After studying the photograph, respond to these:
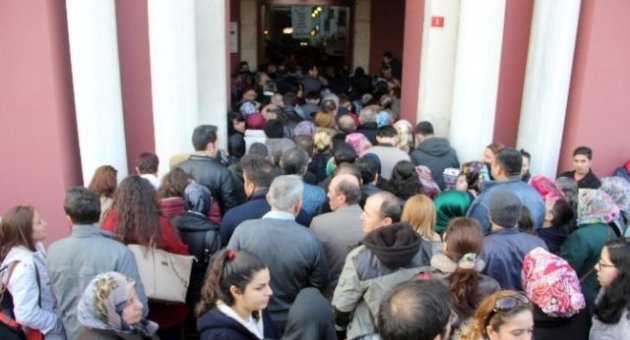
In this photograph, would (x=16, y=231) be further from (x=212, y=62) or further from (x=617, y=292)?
(x=212, y=62)

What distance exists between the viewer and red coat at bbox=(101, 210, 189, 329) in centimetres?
334

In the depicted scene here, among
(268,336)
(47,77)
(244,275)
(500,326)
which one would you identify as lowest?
(268,336)

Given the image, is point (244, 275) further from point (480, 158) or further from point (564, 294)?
point (480, 158)

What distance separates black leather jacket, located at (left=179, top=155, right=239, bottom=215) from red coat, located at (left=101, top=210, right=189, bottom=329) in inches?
40.5

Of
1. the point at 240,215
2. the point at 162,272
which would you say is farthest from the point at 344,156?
the point at 162,272

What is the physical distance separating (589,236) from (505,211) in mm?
757

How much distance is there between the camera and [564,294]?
2.64 metres

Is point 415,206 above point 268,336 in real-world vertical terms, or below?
above

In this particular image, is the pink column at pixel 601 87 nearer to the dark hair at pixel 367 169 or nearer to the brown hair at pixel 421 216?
the dark hair at pixel 367 169

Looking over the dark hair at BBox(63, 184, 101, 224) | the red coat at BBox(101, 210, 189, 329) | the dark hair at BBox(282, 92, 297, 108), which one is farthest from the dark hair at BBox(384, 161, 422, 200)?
the dark hair at BBox(282, 92, 297, 108)

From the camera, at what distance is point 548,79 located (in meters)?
5.84

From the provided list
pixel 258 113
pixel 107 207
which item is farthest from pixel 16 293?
pixel 258 113

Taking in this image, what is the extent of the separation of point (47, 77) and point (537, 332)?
475 centimetres

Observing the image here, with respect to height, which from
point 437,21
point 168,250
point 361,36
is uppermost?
point 437,21
